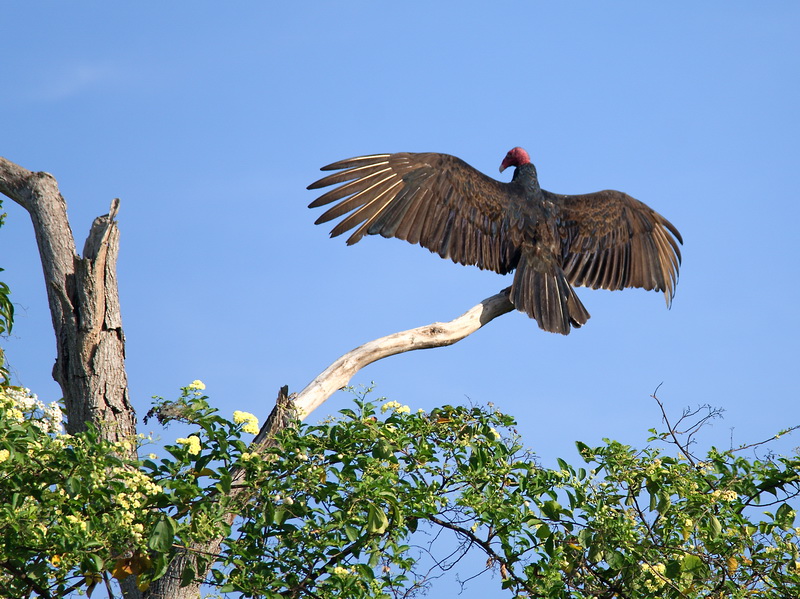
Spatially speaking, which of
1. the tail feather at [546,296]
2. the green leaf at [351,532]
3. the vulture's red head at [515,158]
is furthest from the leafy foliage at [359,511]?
the vulture's red head at [515,158]

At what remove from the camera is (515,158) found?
278 inches

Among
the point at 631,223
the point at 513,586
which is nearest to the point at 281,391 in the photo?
the point at 513,586

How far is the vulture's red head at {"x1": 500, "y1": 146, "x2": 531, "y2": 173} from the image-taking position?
23.0 feet

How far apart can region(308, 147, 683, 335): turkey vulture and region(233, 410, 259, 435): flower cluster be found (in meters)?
2.37

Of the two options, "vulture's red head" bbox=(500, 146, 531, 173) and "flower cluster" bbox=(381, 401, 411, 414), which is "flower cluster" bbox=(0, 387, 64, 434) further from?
"vulture's red head" bbox=(500, 146, 531, 173)

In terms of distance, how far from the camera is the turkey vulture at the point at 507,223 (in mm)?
5367

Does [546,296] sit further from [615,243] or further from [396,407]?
[396,407]

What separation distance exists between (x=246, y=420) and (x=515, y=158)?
4.64 metres

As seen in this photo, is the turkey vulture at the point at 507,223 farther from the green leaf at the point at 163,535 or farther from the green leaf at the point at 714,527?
the green leaf at the point at 163,535

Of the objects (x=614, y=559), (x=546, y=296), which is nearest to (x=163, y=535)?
(x=614, y=559)

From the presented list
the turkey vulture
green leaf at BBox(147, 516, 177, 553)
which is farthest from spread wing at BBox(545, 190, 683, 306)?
green leaf at BBox(147, 516, 177, 553)

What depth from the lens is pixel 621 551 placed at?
2963 millimetres

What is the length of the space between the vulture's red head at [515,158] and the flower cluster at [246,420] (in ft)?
15.0

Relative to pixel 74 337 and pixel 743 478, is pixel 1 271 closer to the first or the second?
pixel 74 337
